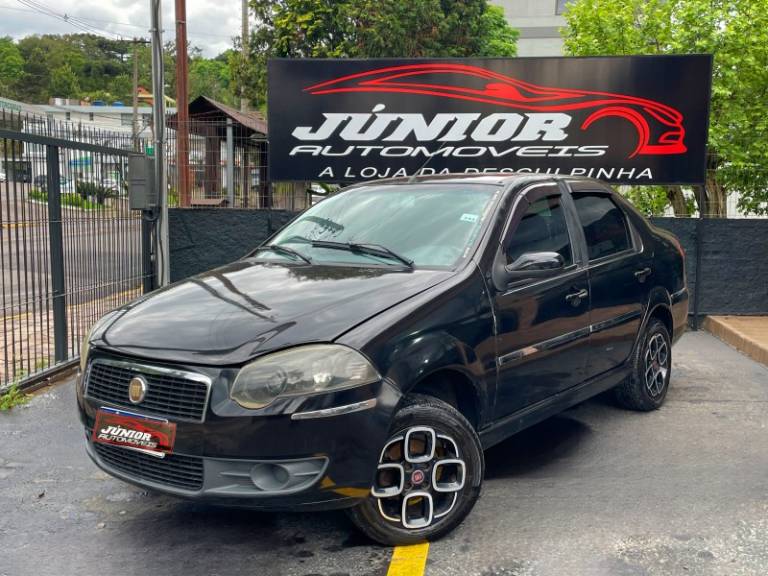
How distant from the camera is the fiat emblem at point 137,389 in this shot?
3443 millimetres

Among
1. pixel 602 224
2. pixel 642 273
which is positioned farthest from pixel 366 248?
pixel 642 273

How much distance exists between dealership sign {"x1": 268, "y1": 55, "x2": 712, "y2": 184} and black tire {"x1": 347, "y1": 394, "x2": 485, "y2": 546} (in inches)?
239

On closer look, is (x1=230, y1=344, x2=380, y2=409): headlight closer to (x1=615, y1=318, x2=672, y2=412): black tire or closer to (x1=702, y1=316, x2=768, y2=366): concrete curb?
(x1=615, y1=318, x2=672, y2=412): black tire

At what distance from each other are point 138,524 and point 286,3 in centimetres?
2235

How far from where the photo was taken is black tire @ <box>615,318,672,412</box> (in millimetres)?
5668

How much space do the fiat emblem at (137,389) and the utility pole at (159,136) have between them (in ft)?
17.9

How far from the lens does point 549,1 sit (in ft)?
159

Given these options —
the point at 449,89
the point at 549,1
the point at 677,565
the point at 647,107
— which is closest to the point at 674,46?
the point at 647,107

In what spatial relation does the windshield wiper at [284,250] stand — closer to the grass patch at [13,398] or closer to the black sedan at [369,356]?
the black sedan at [369,356]

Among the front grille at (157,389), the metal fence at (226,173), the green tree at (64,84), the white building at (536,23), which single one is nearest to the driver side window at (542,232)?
the front grille at (157,389)

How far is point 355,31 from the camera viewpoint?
2294 cm

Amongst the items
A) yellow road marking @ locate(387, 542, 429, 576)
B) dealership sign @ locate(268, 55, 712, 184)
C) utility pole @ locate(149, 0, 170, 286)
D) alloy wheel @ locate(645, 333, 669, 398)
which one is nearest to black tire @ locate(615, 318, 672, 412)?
alloy wheel @ locate(645, 333, 669, 398)

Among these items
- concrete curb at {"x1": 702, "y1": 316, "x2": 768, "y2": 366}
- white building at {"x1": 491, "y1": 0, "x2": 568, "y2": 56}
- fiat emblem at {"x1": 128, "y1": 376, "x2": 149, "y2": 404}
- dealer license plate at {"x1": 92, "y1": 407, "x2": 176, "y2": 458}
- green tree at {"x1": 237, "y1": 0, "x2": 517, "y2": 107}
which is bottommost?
concrete curb at {"x1": 702, "y1": 316, "x2": 768, "y2": 366}

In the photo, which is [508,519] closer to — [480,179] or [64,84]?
[480,179]
